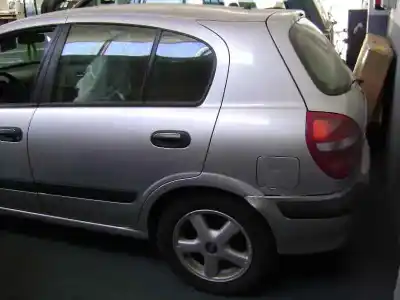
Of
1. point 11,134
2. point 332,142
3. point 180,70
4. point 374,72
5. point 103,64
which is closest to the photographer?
point 332,142

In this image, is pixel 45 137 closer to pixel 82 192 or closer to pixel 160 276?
pixel 82 192

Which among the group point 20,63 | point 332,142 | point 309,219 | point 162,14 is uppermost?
point 162,14

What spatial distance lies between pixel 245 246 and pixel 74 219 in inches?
41.9

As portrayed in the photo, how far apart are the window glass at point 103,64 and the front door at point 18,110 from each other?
7.6 inches

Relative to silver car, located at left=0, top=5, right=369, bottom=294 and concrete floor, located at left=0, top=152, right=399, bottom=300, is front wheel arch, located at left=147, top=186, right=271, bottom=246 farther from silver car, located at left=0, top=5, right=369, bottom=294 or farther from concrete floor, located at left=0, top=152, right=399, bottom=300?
concrete floor, located at left=0, top=152, right=399, bottom=300

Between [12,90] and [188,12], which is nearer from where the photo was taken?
[188,12]

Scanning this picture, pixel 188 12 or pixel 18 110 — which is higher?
pixel 188 12

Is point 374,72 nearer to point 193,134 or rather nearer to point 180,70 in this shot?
point 180,70

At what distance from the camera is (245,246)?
297 cm

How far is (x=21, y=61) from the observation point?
3625mm

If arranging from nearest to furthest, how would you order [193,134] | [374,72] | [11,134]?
[193,134] → [11,134] → [374,72]

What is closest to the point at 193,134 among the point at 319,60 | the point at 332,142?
the point at 332,142

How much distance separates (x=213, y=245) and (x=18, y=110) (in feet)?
4.63

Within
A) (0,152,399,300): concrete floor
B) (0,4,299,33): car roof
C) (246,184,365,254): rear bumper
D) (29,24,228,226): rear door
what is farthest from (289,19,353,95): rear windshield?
(0,152,399,300): concrete floor
